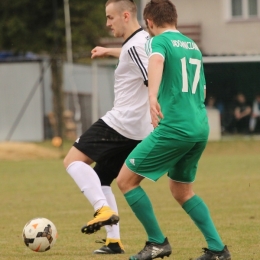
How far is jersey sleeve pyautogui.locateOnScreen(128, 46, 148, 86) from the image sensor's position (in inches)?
271

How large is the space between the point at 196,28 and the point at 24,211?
84.9 feet

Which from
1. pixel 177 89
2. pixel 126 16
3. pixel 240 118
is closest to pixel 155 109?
pixel 177 89

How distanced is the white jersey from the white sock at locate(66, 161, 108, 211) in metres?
0.44

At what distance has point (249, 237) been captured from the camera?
8086mm

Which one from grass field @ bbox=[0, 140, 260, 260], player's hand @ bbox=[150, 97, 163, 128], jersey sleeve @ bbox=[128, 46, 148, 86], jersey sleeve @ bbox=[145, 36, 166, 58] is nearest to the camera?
player's hand @ bbox=[150, 97, 163, 128]

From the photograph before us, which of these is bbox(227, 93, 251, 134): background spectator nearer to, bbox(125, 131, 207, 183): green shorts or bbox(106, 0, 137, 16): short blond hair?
bbox(106, 0, 137, 16): short blond hair

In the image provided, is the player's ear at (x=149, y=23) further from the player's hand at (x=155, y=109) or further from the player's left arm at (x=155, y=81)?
the player's hand at (x=155, y=109)

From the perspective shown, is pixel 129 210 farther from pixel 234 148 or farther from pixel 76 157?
pixel 234 148

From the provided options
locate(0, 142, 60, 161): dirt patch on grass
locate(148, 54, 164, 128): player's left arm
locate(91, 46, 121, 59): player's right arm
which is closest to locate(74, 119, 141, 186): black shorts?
locate(91, 46, 121, 59): player's right arm

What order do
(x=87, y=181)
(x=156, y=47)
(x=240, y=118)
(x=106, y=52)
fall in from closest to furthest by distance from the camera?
(x=156, y=47) → (x=87, y=181) → (x=106, y=52) → (x=240, y=118)

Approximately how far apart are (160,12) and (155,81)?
1.96ft

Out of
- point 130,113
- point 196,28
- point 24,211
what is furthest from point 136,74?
point 196,28

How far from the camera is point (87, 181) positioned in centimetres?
704

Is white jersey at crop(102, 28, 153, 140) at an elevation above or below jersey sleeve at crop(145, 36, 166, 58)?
below
